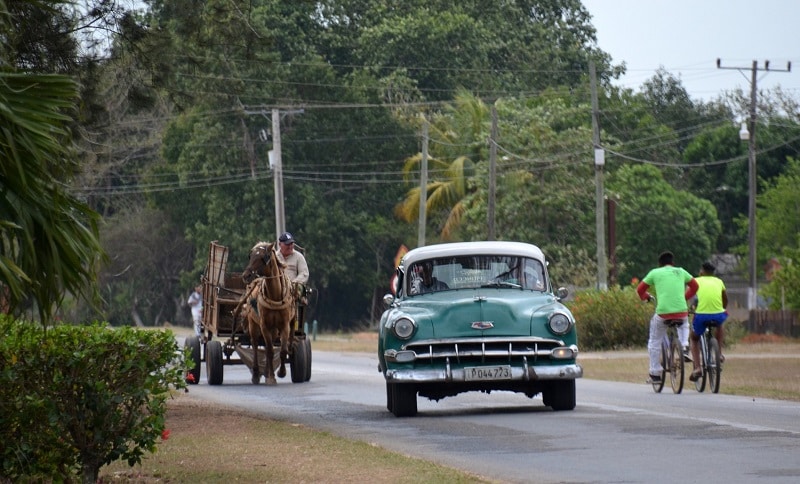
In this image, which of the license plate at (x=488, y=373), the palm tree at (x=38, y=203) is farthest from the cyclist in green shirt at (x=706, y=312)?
the palm tree at (x=38, y=203)

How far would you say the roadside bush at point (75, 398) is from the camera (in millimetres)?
10109

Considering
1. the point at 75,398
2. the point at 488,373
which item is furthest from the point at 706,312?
the point at 75,398

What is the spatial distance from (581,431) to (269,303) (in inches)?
350

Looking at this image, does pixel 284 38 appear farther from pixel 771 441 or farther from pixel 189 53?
pixel 771 441

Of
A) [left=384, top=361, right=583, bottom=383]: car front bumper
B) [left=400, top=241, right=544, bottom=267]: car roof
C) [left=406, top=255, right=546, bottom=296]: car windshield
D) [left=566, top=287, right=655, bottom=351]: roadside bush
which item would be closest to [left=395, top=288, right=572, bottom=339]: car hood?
[left=384, top=361, right=583, bottom=383]: car front bumper

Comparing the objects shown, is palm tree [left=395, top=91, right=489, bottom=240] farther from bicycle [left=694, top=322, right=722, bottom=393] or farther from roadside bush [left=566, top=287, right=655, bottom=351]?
bicycle [left=694, top=322, right=722, bottom=393]

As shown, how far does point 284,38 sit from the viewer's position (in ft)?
227

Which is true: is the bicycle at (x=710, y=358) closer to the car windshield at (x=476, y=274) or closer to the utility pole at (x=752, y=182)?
the car windshield at (x=476, y=274)

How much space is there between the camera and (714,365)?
21125 mm

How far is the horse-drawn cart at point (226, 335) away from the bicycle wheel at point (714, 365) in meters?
6.49

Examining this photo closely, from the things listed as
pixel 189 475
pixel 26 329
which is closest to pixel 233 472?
pixel 189 475

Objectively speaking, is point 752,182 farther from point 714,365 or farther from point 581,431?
point 581,431

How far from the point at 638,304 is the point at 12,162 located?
1263 inches

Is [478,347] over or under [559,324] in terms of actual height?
under
